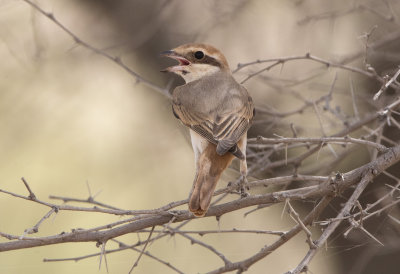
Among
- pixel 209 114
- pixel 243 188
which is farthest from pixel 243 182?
pixel 209 114

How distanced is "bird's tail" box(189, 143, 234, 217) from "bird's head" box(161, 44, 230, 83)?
35.7 inches

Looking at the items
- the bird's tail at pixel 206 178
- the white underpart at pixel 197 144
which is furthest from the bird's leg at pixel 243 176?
the white underpart at pixel 197 144

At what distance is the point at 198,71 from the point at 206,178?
1.29m

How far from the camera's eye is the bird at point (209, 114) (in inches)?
153

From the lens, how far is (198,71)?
496cm

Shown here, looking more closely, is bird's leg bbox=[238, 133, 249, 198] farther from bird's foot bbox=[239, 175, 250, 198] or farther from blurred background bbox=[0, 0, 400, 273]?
blurred background bbox=[0, 0, 400, 273]

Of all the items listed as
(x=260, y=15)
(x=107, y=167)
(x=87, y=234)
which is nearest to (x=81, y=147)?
(x=107, y=167)

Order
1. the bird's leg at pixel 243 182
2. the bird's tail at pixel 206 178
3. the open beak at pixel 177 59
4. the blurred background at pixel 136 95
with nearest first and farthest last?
the bird's tail at pixel 206 178
the bird's leg at pixel 243 182
the open beak at pixel 177 59
the blurred background at pixel 136 95

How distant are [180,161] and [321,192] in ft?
9.36

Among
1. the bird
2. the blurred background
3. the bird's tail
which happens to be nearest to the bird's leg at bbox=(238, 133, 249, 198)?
the bird

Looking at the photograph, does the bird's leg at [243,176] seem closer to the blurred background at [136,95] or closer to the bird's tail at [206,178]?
the bird's tail at [206,178]

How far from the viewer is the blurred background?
5.63 metres

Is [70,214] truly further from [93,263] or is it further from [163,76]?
[163,76]

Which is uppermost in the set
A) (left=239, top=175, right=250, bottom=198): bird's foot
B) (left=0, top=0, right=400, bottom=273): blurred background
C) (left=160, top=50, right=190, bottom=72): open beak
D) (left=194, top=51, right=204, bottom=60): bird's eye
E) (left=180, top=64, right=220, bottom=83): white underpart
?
(left=0, top=0, right=400, bottom=273): blurred background
